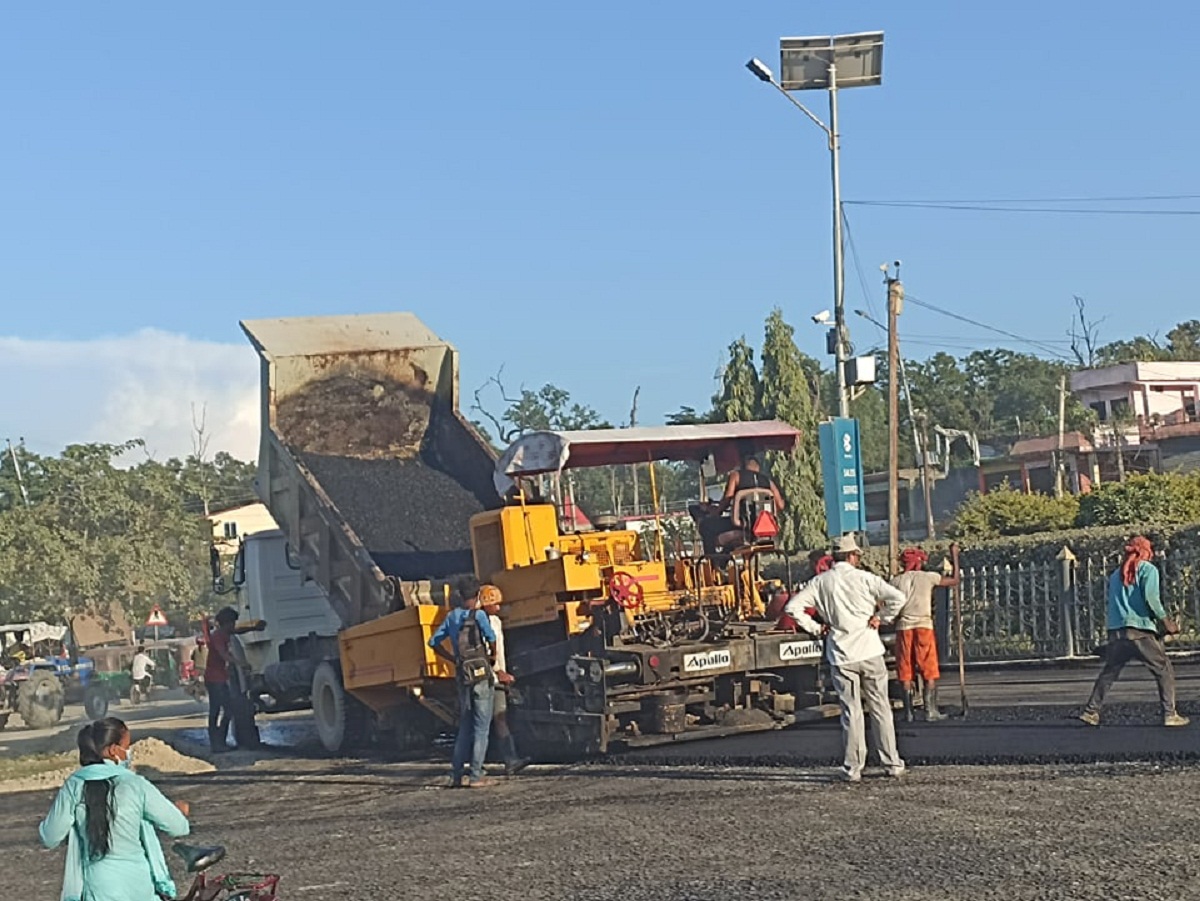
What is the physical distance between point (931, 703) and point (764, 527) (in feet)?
6.35

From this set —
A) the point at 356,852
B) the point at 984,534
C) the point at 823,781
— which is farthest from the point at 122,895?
the point at 984,534

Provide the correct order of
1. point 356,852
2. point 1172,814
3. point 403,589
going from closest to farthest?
point 1172,814, point 356,852, point 403,589

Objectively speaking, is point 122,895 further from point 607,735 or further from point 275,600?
point 275,600

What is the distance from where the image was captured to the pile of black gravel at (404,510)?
15.0 m

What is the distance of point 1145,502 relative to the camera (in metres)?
26.6

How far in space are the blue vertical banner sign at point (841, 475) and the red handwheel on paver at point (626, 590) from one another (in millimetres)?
8781

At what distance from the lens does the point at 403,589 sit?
558 inches

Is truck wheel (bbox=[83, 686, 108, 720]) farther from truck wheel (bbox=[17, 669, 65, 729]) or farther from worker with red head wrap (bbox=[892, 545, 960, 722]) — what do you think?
worker with red head wrap (bbox=[892, 545, 960, 722])

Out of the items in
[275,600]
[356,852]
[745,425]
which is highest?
[745,425]

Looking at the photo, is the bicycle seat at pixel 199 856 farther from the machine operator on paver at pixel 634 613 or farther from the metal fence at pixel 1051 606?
the metal fence at pixel 1051 606

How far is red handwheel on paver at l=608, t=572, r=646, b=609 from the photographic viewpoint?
41.5 ft

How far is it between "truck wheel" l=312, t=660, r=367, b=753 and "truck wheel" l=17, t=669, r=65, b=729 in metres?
14.0

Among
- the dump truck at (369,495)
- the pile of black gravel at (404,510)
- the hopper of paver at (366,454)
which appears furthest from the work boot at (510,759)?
the pile of black gravel at (404,510)

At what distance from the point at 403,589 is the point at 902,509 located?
5321cm
